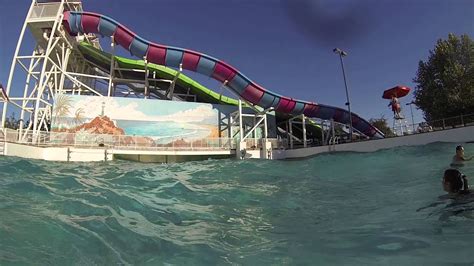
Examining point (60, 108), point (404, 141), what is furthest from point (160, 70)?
point (404, 141)

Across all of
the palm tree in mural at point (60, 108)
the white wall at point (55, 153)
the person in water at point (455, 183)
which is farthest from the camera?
the palm tree in mural at point (60, 108)

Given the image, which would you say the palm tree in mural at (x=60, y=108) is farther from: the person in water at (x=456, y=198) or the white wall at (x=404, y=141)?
the person in water at (x=456, y=198)

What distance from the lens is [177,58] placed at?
31.6 meters

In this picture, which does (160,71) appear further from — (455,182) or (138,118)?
(455,182)

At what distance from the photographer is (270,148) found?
3216 centimetres

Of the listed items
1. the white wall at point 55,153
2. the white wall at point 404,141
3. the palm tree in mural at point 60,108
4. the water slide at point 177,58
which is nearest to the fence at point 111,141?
the white wall at point 55,153

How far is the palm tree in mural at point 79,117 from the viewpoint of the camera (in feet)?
101

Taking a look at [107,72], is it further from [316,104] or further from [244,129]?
[316,104]

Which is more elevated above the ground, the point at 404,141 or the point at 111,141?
the point at 111,141

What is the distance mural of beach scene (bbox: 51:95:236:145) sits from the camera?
100 ft

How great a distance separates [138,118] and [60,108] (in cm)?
651

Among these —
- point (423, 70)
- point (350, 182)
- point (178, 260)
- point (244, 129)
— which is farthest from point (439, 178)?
point (423, 70)

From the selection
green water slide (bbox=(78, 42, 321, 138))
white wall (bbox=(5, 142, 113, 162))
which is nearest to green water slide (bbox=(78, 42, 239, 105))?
green water slide (bbox=(78, 42, 321, 138))

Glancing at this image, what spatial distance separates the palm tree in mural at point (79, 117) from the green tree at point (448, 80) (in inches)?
1409
